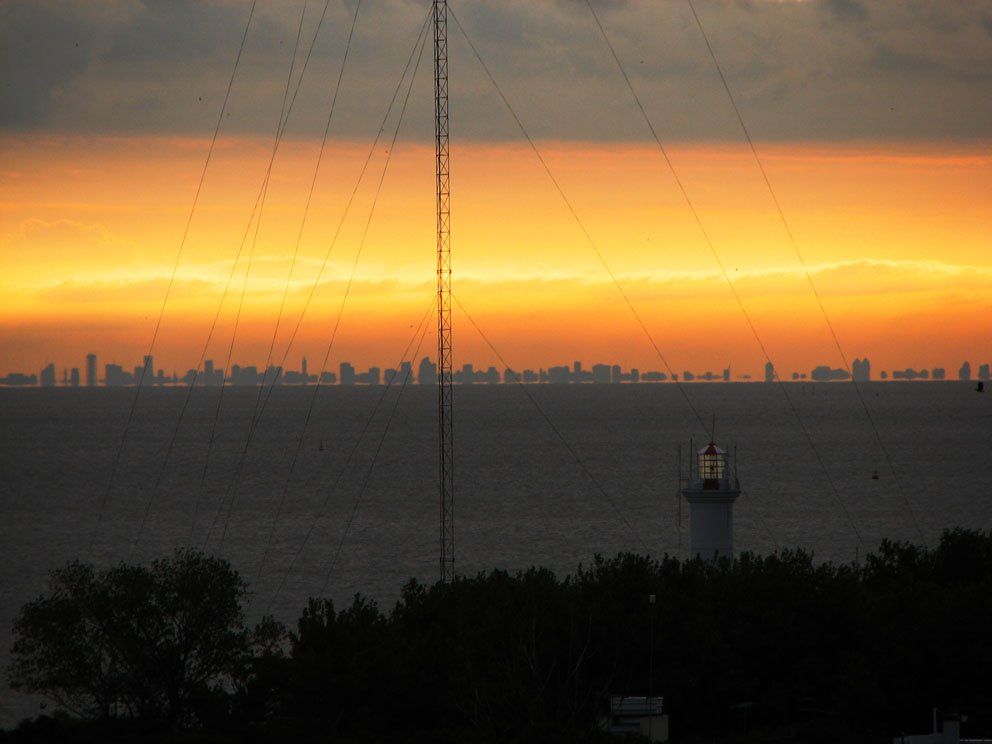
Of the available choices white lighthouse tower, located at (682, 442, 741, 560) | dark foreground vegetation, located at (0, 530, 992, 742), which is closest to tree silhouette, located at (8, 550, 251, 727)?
dark foreground vegetation, located at (0, 530, 992, 742)

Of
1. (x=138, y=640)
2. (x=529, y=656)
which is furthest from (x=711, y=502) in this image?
(x=138, y=640)

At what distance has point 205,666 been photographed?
34.0 meters

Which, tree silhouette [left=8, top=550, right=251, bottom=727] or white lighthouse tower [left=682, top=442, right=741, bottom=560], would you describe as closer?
tree silhouette [left=8, top=550, right=251, bottom=727]

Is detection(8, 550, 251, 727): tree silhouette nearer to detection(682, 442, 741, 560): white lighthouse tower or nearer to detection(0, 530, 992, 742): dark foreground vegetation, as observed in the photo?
detection(0, 530, 992, 742): dark foreground vegetation

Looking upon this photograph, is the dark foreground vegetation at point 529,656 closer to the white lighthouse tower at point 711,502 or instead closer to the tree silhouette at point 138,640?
the tree silhouette at point 138,640

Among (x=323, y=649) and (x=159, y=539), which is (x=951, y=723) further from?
(x=159, y=539)

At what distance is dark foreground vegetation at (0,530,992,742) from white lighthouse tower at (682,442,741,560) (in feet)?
10.2

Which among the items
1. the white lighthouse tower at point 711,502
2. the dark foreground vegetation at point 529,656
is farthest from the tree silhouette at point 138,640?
the white lighthouse tower at point 711,502

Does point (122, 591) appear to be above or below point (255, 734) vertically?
above

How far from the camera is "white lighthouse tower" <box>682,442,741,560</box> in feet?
133

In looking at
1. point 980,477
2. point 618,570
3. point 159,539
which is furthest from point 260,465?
point 618,570

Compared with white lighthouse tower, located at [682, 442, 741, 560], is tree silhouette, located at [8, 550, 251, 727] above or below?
below

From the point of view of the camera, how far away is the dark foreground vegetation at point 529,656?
2989 cm

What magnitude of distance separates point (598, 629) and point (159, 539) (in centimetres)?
6647
